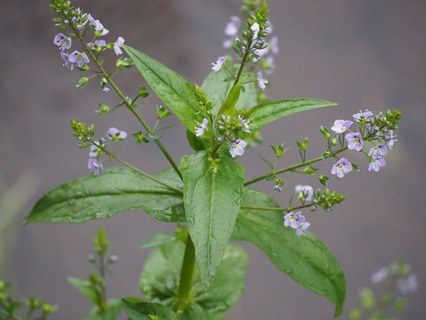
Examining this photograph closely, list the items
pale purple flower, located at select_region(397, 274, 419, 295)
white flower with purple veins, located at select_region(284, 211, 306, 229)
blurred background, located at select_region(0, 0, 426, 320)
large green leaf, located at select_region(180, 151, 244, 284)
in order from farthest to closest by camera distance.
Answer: blurred background, located at select_region(0, 0, 426, 320), pale purple flower, located at select_region(397, 274, 419, 295), white flower with purple veins, located at select_region(284, 211, 306, 229), large green leaf, located at select_region(180, 151, 244, 284)

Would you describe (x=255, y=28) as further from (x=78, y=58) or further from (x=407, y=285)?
(x=407, y=285)

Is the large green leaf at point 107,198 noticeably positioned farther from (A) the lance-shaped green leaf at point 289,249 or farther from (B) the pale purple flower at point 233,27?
(B) the pale purple flower at point 233,27

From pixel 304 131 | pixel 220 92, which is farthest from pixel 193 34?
pixel 220 92

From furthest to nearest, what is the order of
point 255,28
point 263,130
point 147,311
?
point 263,130
point 147,311
point 255,28

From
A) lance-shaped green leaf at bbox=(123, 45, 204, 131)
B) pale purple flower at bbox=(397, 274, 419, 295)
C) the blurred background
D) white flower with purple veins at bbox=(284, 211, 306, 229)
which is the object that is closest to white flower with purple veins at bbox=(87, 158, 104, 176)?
lance-shaped green leaf at bbox=(123, 45, 204, 131)

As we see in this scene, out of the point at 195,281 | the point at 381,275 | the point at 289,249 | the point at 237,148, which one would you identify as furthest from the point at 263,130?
the point at 237,148

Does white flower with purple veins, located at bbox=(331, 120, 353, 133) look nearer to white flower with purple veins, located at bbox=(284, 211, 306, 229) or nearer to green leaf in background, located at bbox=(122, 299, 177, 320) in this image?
white flower with purple veins, located at bbox=(284, 211, 306, 229)

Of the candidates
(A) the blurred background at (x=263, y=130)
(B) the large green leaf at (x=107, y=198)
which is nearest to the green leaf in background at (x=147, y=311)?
(B) the large green leaf at (x=107, y=198)
